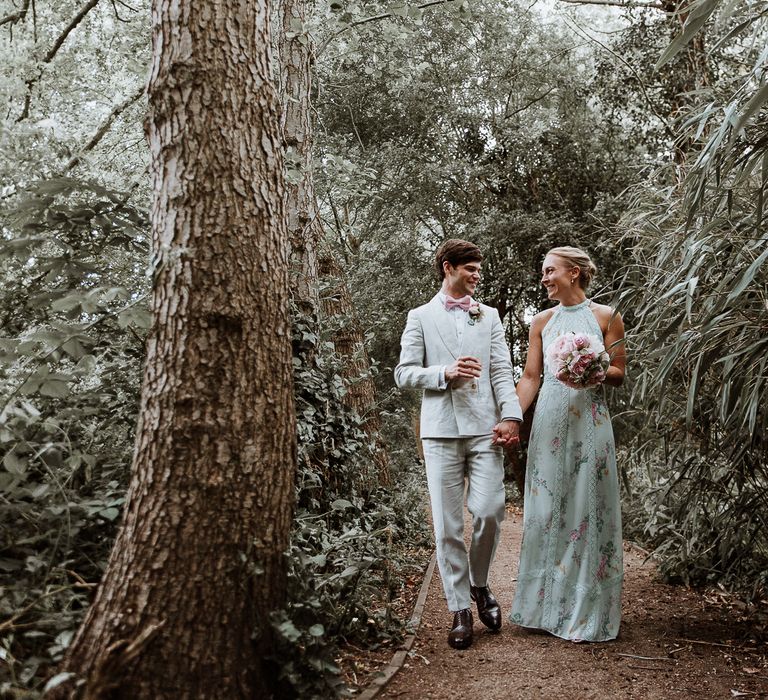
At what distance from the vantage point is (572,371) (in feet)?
13.0

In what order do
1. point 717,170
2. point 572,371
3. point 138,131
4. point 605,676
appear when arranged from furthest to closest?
point 138,131 → point 572,371 → point 605,676 → point 717,170

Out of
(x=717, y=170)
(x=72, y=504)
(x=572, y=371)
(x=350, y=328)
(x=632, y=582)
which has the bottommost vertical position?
(x=632, y=582)

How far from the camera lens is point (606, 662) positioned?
11.5ft

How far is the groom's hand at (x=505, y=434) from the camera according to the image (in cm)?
390

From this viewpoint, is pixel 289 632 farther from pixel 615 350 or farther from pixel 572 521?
pixel 615 350

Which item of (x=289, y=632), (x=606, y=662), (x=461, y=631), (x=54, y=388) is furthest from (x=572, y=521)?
(x=54, y=388)

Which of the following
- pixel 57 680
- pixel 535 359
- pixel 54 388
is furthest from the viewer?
pixel 535 359

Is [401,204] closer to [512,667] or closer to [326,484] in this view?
[326,484]

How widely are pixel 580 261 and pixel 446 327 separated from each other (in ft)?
2.94

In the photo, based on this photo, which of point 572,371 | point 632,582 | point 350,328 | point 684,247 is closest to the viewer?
point 684,247

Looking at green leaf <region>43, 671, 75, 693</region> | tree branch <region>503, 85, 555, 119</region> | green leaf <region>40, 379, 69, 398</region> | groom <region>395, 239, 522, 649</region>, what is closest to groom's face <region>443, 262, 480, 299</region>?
groom <region>395, 239, 522, 649</region>

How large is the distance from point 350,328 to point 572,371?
293cm

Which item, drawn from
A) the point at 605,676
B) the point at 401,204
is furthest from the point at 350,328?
the point at 401,204

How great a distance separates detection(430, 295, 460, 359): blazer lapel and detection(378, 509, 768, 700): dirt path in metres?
1.60
